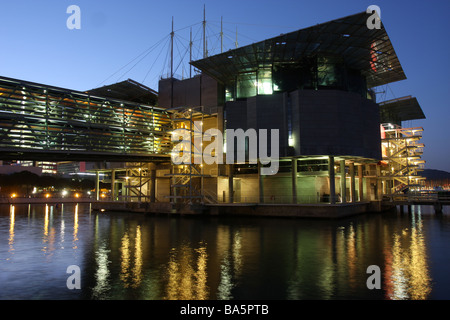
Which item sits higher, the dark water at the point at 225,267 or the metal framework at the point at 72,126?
the metal framework at the point at 72,126

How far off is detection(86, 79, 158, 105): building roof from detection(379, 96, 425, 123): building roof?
172ft

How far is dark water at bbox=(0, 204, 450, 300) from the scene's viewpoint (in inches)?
486

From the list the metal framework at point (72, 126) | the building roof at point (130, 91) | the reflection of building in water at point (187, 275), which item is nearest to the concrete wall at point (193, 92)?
the building roof at point (130, 91)

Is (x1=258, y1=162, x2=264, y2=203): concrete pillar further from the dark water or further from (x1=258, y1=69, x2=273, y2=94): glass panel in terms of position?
the dark water

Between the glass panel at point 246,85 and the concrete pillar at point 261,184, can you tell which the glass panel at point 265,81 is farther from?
the concrete pillar at point 261,184

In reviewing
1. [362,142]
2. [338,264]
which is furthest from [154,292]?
[362,142]

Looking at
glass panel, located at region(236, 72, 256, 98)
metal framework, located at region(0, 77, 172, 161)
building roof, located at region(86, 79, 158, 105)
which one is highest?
building roof, located at region(86, 79, 158, 105)

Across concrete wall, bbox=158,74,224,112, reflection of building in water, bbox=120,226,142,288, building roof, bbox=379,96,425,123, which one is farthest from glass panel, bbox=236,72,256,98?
building roof, bbox=379,96,425,123

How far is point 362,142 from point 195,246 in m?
38.1

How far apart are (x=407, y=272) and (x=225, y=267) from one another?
8189 millimetres

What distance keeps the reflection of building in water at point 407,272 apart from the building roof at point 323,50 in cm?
3158

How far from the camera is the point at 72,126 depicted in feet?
140

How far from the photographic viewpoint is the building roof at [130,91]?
6694cm
